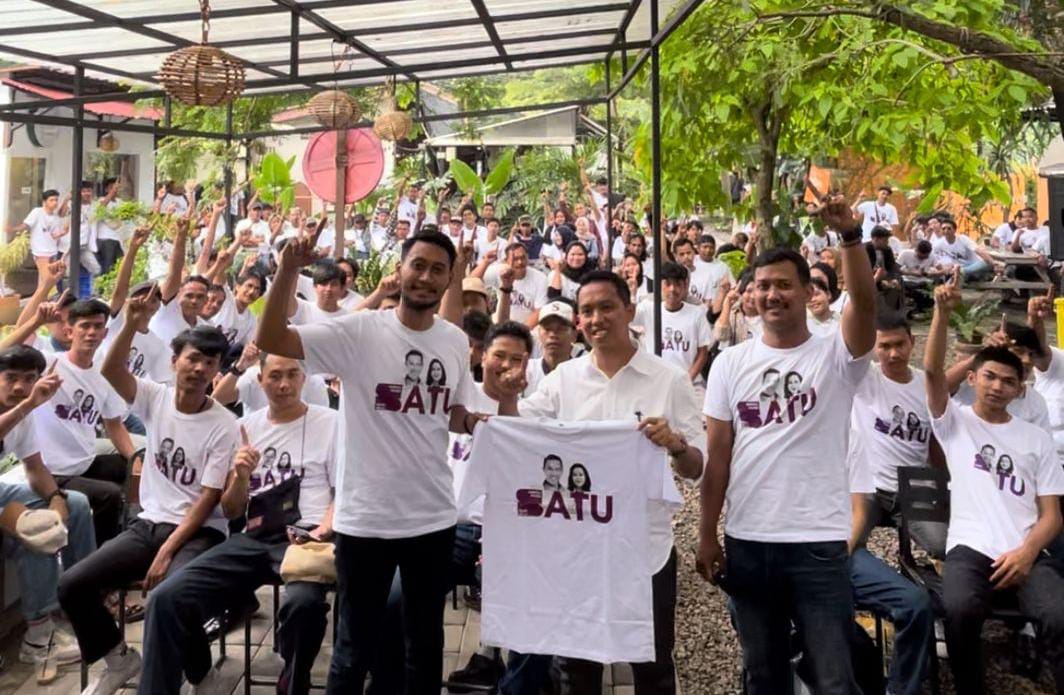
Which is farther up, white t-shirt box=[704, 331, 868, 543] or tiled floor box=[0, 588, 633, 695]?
white t-shirt box=[704, 331, 868, 543]

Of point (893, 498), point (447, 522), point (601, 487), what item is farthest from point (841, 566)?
point (893, 498)

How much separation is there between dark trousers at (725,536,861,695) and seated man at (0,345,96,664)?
10.7ft

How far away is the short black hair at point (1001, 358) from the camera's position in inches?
165

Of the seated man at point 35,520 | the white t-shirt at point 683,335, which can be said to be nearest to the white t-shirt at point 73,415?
the seated man at point 35,520

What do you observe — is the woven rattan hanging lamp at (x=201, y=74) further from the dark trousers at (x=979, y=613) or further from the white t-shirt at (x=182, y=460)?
the dark trousers at (x=979, y=613)

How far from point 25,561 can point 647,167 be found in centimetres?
662

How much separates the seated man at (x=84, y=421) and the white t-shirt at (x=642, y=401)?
9.15 feet

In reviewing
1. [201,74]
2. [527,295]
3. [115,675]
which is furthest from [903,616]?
[527,295]

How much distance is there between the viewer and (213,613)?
3.75 meters

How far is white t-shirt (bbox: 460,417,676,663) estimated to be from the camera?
10.8 feet

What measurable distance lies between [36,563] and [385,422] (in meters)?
2.48

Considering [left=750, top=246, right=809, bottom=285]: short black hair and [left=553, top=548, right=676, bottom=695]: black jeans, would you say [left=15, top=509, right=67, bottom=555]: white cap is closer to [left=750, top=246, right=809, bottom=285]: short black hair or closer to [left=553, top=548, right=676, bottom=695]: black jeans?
[left=553, top=548, right=676, bottom=695]: black jeans

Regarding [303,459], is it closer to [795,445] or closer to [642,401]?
[642,401]

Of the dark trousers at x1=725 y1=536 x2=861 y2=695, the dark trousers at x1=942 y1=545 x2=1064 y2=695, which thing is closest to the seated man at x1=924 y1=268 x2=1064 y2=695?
the dark trousers at x1=942 y1=545 x2=1064 y2=695
